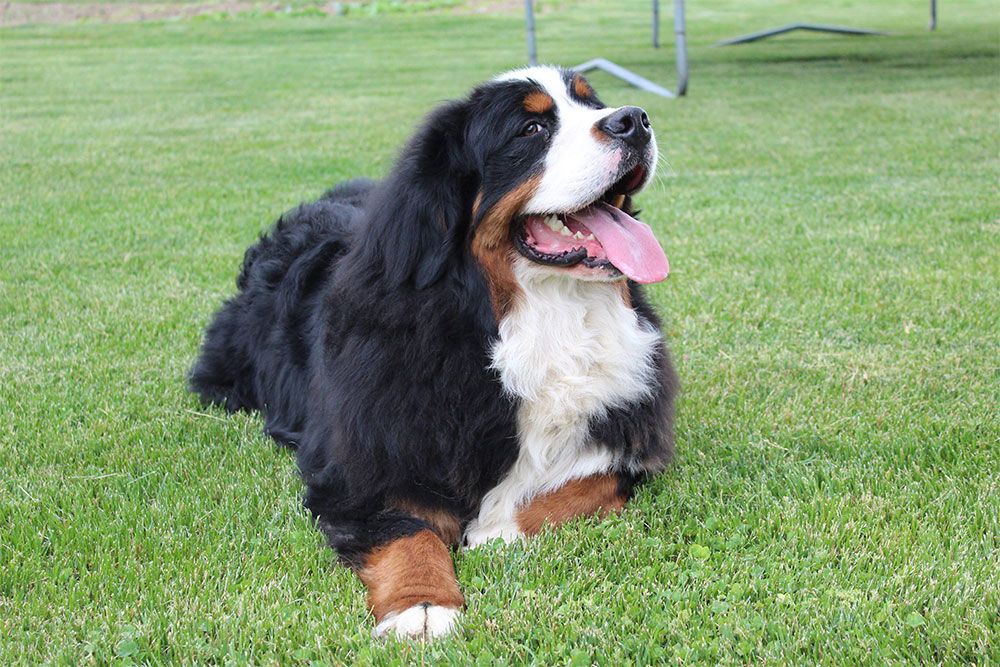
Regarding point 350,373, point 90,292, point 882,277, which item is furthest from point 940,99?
point 350,373

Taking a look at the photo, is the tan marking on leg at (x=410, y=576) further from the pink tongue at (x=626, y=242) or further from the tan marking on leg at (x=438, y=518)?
the pink tongue at (x=626, y=242)

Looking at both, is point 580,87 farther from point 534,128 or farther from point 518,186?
point 518,186

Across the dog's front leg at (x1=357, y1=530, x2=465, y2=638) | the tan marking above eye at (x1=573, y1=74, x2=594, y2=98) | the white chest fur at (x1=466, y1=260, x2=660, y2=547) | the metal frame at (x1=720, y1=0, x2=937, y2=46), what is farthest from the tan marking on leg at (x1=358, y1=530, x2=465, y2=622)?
the metal frame at (x1=720, y1=0, x2=937, y2=46)

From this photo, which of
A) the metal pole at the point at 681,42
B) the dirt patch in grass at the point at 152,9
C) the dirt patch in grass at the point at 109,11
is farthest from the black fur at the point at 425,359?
the dirt patch in grass at the point at 109,11

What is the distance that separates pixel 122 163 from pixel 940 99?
10.1 metres

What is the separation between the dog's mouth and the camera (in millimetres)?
3055

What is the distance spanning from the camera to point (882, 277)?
18.9ft

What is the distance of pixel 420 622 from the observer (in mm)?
2537

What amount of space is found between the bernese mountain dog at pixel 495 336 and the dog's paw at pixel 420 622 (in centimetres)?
28

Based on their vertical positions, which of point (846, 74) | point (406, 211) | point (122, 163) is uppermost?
point (406, 211)

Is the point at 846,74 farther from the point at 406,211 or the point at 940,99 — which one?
the point at 406,211

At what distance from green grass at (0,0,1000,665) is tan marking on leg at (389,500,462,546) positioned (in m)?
0.14

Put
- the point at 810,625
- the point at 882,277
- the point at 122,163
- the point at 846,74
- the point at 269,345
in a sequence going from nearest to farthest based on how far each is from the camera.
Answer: the point at 810,625 → the point at 269,345 → the point at 882,277 → the point at 122,163 → the point at 846,74

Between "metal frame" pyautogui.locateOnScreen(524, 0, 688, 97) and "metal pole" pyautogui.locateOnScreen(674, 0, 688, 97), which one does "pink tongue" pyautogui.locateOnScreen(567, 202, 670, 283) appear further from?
"metal pole" pyautogui.locateOnScreen(674, 0, 688, 97)
